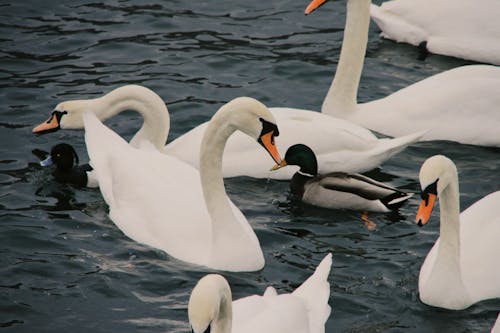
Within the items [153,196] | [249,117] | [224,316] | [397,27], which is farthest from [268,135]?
[397,27]

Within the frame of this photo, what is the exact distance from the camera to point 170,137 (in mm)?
12438

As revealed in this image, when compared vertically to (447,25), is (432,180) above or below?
below

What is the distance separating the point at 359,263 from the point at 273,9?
21.7 ft

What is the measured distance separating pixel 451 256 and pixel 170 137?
435 centimetres

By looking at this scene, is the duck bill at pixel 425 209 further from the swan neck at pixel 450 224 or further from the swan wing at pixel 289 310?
the swan wing at pixel 289 310

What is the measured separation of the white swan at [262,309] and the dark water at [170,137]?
0.57 metres

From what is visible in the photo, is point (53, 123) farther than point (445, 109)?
No

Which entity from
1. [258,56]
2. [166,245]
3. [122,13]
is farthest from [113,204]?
[122,13]

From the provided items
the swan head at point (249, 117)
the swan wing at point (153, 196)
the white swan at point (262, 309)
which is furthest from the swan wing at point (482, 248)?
the swan wing at point (153, 196)

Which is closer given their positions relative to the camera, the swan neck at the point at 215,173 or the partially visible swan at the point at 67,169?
the swan neck at the point at 215,173

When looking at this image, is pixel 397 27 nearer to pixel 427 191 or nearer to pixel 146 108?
pixel 146 108

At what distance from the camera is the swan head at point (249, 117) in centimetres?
956

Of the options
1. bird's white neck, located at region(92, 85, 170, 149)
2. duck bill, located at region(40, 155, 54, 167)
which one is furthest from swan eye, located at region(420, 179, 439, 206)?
duck bill, located at region(40, 155, 54, 167)

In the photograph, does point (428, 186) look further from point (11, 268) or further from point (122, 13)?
point (122, 13)
